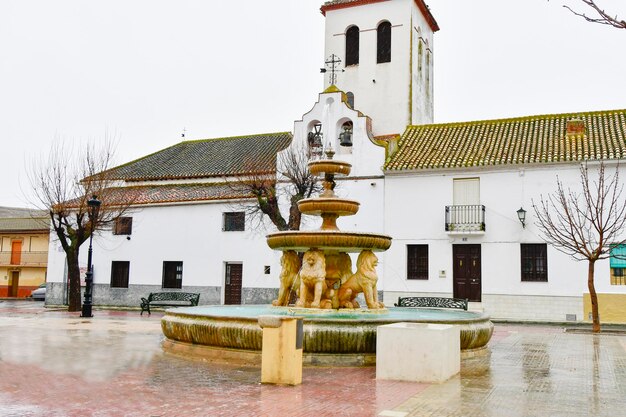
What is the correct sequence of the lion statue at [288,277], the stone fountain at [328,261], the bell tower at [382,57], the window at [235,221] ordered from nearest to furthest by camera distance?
the stone fountain at [328,261] → the lion statue at [288,277] → the window at [235,221] → the bell tower at [382,57]

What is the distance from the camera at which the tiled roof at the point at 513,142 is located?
25953 millimetres

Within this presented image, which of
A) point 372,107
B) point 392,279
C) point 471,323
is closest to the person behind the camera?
point 471,323

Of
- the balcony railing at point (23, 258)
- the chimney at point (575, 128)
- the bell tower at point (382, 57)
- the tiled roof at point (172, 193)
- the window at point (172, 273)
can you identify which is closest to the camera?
the chimney at point (575, 128)

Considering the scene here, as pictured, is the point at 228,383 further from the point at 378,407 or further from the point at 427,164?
the point at 427,164

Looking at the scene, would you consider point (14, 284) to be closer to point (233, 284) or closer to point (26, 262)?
point (26, 262)

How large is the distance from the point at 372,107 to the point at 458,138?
6069 millimetres

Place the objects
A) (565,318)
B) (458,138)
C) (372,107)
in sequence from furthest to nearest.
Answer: (372,107) < (458,138) < (565,318)

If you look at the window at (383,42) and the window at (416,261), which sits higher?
the window at (383,42)

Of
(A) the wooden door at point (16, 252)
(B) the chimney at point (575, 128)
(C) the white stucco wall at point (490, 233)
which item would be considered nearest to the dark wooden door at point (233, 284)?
(C) the white stucco wall at point (490, 233)

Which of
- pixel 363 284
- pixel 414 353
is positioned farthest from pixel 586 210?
pixel 414 353

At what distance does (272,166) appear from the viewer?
104ft

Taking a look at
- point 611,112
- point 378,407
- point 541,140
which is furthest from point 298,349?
point 611,112

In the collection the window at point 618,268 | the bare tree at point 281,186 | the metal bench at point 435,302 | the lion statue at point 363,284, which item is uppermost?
the bare tree at point 281,186

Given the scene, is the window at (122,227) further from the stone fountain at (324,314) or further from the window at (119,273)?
the stone fountain at (324,314)
